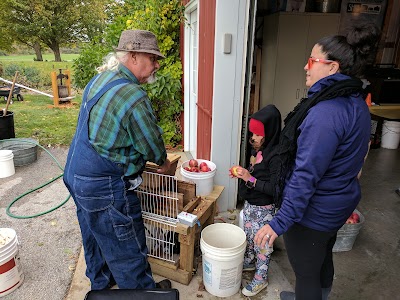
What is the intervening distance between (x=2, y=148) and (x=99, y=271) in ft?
12.7

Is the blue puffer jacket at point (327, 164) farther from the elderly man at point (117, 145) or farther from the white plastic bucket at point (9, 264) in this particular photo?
the white plastic bucket at point (9, 264)

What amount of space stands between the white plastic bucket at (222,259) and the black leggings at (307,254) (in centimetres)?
59

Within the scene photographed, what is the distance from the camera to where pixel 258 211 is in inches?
102

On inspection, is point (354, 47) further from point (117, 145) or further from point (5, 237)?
point (5, 237)

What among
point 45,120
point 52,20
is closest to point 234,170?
point 45,120

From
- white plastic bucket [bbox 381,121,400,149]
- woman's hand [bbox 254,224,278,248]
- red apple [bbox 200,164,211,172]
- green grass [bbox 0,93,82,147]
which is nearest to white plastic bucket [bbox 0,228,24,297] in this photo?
red apple [bbox 200,164,211,172]

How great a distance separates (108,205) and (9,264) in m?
1.23

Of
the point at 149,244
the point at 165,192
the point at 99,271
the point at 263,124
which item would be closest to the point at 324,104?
the point at 263,124

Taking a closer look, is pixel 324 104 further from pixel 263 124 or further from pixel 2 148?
pixel 2 148

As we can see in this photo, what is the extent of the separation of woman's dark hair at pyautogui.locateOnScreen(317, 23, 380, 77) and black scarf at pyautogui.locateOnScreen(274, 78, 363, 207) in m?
0.08

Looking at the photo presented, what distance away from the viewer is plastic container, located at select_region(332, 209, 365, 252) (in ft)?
10.1

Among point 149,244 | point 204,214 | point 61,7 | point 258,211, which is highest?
point 61,7

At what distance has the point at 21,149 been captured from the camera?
17.6 ft

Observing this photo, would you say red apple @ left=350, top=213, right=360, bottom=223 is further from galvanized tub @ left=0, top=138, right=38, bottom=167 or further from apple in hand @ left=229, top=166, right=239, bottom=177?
galvanized tub @ left=0, top=138, right=38, bottom=167
